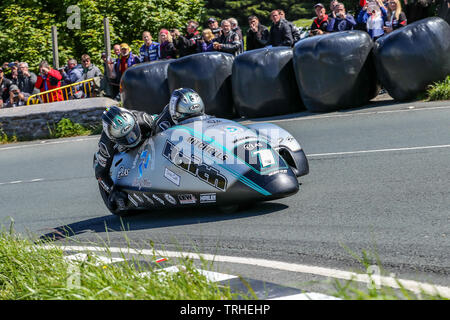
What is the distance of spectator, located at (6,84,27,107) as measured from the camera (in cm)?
1686

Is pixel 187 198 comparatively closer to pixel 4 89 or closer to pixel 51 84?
pixel 51 84

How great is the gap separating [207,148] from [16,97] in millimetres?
12384

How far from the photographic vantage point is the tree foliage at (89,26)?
22516 millimetres

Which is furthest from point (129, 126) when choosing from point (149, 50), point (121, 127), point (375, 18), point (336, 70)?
point (149, 50)

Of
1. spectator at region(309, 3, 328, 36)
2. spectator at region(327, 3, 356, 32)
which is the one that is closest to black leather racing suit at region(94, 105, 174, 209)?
spectator at region(327, 3, 356, 32)

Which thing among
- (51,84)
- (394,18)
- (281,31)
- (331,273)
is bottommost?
(51,84)

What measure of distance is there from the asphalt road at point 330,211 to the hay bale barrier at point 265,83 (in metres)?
1.14

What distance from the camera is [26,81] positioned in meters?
17.0

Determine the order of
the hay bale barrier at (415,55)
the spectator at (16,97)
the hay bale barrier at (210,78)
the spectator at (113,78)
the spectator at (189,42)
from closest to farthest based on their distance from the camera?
1. the hay bale barrier at (415,55)
2. the hay bale barrier at (210,78)
3. the spectator at (189,42)
4. the spectator at (113,78)
5. the spectator at (16,97)

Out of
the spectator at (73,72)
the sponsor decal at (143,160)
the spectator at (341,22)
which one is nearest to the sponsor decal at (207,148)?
the sponsor decal at (143,160)

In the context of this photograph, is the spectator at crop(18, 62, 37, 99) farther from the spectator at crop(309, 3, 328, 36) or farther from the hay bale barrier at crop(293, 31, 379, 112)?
the hay bale barrier at crop(293, 31, 379, 112)

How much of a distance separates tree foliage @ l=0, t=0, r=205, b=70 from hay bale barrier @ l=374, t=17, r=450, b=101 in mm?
12926

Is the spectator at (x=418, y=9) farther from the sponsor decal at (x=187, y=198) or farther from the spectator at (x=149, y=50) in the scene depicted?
the sponsor decal at (x=187, y=198)

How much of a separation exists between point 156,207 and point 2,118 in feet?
33.9
